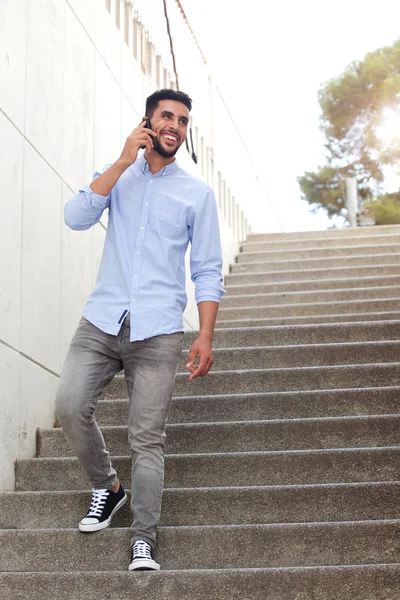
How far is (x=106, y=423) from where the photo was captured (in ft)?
13.3

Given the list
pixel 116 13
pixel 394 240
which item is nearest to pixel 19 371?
pixel 116 13

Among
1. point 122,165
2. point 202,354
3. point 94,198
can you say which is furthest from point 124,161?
point 202,354

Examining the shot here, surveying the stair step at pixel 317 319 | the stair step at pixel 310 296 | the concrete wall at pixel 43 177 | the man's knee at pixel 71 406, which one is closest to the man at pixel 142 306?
the man's knee at pixel 71 406

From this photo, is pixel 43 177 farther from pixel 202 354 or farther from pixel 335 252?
pixel 335 252

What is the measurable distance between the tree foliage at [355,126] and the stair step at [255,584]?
1847cm

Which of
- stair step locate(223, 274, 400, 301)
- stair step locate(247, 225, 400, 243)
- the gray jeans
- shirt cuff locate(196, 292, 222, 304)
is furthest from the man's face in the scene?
stair step locate(247, 225, 400, 243)

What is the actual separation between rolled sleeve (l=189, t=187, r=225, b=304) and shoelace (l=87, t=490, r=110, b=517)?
712mm

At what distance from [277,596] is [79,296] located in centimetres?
228

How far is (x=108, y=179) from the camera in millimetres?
3002

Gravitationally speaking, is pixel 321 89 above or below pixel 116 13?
above

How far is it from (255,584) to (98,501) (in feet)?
2.16

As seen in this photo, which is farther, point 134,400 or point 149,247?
point 149,247

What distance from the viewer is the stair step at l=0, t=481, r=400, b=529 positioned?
3.18 metres

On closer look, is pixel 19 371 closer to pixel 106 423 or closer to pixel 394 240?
pixel 106 423
